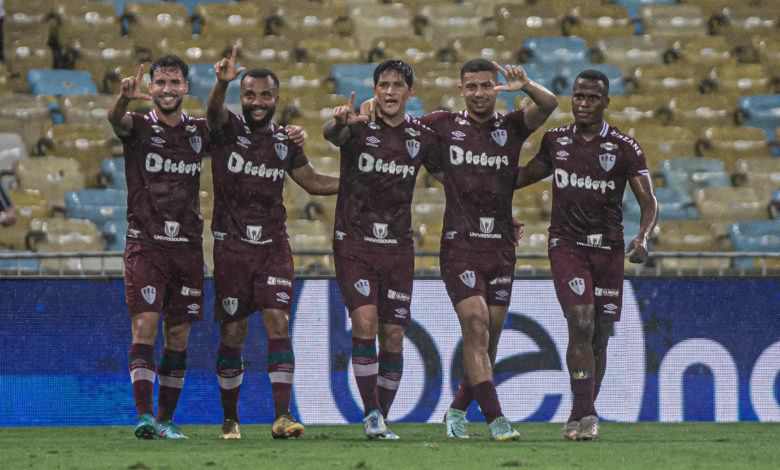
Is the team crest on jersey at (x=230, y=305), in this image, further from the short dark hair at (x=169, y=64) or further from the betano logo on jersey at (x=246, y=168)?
the short dark hair at (x=169, y=64)

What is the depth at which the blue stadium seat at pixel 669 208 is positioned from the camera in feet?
41.7

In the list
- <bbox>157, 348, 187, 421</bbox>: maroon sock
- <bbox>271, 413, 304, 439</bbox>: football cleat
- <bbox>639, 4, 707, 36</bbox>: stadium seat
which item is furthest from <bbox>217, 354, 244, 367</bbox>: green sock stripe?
<bbox>639, 4, 707, 36</bbox>: stadium seat

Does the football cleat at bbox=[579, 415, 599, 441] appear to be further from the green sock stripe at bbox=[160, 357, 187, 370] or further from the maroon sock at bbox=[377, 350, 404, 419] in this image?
the green sock stripe at bbox=[160, 357, 187, 370]

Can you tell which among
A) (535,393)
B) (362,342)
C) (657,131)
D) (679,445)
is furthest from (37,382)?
(657,131)

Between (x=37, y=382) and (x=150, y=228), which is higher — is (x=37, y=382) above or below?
below

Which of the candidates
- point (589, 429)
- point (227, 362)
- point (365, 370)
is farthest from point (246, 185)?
point (589, 429)

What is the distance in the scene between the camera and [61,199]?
39.6 ft

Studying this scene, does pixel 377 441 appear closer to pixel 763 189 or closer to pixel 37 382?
pixel 37 382

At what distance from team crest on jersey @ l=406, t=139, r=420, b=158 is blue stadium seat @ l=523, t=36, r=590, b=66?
783 cm

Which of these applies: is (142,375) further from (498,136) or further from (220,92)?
(498,136)

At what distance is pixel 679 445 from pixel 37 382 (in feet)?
16.1

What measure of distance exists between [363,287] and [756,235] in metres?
6.11

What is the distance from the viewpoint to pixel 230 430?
7.49m

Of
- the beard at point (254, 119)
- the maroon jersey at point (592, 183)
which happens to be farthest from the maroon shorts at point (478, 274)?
the beard at point (254, 119)
